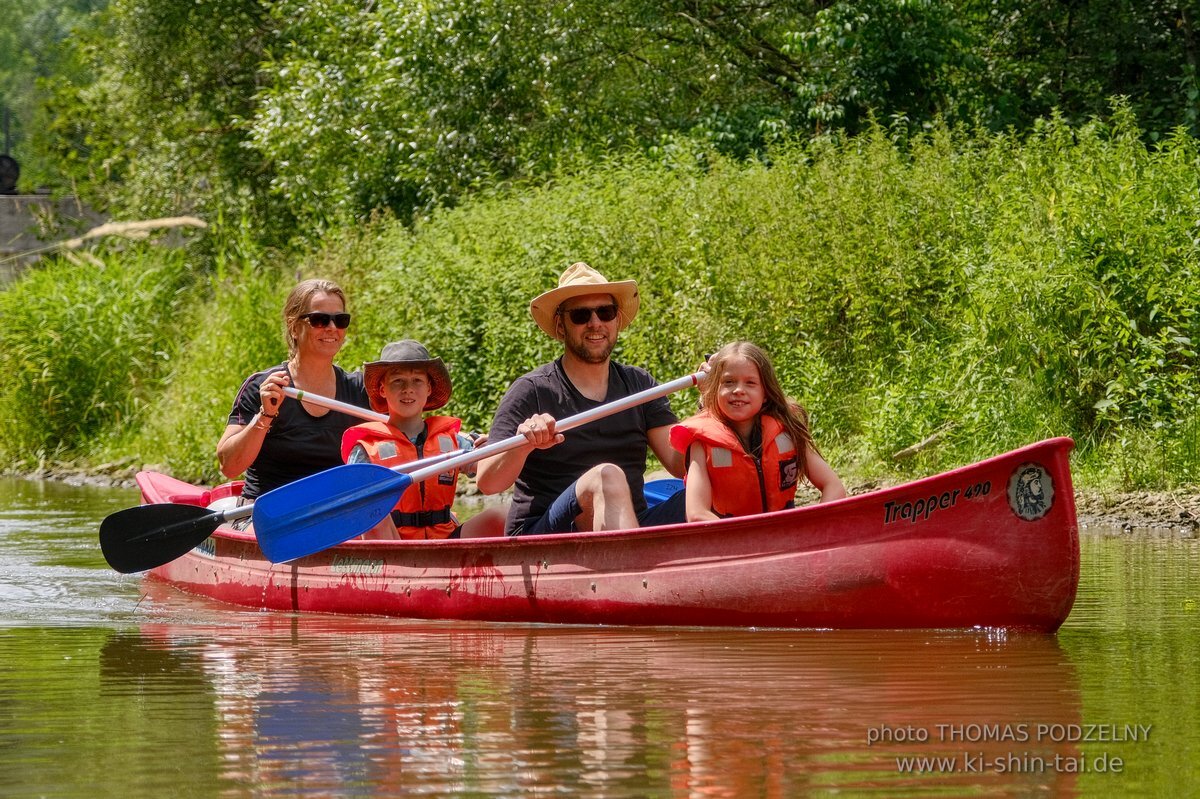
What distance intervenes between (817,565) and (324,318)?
236 cm

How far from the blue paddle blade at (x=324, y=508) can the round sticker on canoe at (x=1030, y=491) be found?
2250 mm

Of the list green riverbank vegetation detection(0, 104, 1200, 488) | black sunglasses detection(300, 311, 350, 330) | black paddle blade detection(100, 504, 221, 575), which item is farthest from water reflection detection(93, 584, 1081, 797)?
green riverbank vegetation detection(0, 104, 1200, 488)

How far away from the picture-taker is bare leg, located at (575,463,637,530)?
19.1ft

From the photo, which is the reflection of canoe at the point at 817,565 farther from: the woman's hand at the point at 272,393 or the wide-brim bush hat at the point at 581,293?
the wide-brim bush hat at the point at 581,293

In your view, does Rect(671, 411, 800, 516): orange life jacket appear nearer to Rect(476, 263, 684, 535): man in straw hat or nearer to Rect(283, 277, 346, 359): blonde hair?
Rect(476, 263, 684, 535): man in straw hat

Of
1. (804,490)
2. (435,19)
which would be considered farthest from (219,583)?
(435,19)

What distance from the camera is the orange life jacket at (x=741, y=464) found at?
5.71 metres

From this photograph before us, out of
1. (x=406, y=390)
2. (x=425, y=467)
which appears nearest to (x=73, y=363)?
(x=406, y=390)

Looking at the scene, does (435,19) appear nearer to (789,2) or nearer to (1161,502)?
(789,2)

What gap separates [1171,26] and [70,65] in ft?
116

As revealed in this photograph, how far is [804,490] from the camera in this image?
1004 cm

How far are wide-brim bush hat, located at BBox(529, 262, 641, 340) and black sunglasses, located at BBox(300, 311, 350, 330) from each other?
95 centimetres

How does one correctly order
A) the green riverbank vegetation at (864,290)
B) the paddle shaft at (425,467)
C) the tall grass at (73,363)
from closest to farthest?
the paddle shaft at (425,467)
the green riverbank vegetation at (864,290)
the tall grass at (73,363)

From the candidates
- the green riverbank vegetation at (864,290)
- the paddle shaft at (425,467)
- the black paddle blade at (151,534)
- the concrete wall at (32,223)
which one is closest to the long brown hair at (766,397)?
the paddle shaft at (425,467)
